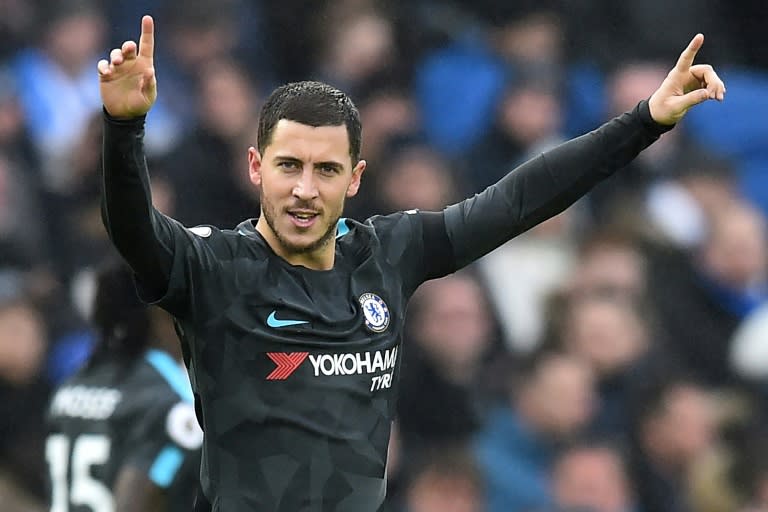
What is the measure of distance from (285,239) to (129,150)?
19.7 inches

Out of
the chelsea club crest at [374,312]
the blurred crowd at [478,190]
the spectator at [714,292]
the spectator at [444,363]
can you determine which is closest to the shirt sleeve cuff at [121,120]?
the chelsea club crest at [374,312]

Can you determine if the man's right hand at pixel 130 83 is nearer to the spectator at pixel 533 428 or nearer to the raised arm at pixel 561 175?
the raised arm at pixel 561 175

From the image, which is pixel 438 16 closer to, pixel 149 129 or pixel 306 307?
pixel 149 129

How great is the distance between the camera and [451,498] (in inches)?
281

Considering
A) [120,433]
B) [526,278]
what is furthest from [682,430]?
[120,433]

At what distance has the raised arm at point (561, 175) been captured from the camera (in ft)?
13.9

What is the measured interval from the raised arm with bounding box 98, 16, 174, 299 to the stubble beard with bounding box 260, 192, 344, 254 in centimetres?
33

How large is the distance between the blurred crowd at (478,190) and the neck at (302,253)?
2.93m

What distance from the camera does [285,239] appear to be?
3975 mm

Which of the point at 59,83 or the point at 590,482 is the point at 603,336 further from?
the point at 59,83

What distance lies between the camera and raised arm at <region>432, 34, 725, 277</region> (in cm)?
423

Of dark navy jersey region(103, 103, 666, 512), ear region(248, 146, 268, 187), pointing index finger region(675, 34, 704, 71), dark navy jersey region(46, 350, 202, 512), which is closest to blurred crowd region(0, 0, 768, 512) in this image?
dark navy jersey region(46, 350, 202, 512)

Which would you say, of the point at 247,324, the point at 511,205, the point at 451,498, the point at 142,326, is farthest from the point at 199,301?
the point at 451,498

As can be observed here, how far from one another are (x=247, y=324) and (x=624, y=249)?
15.2ft
